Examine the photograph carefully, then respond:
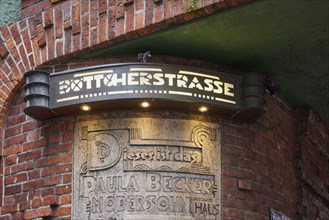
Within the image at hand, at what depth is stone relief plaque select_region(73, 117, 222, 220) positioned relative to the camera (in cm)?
742

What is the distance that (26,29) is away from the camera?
8.29m

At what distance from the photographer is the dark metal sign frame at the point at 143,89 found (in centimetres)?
→ 747

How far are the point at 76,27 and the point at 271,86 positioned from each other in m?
1.75

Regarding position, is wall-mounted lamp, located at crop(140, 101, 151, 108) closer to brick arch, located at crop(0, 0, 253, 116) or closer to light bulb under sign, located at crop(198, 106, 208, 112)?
light bulb under sign, located at crop(198, 106, 208, 112)

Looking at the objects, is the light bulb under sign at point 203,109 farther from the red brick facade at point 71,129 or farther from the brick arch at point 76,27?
the brick arch at point 76,27

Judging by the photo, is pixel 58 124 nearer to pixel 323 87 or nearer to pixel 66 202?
pixel 66 202

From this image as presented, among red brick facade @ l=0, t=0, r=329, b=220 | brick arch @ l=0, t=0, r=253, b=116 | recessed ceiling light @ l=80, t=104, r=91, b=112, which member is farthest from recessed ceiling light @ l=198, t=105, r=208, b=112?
recessed ceiling light @ l=80, t=104, r=91, b=112

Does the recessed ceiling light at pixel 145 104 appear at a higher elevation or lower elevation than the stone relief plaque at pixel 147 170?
higher

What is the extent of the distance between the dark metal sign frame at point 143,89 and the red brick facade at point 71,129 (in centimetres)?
25

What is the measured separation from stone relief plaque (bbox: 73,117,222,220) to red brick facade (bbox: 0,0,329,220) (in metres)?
0.12

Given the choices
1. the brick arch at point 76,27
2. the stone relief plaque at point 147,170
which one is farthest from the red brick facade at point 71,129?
the stone relief plaque at point 147,170

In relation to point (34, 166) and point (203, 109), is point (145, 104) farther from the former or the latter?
point (34, 166)

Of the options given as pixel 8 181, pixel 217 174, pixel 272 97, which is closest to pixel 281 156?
pixel 272 97

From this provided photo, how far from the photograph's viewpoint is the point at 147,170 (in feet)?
24.5
